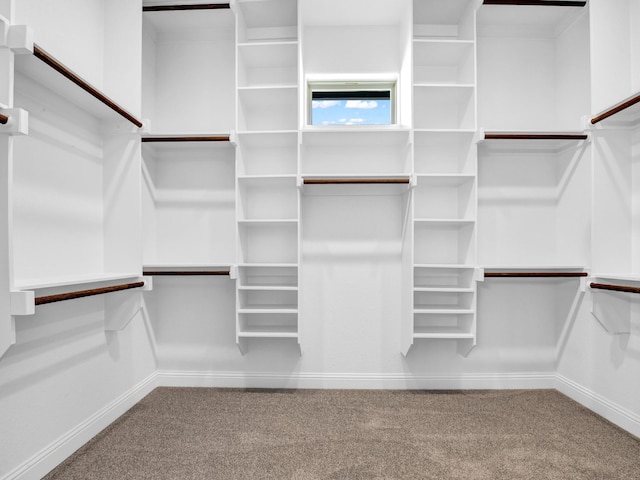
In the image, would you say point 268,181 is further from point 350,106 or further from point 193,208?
point 350,106

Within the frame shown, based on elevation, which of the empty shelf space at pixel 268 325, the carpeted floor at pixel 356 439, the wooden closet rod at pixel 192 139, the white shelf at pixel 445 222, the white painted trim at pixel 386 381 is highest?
the wooden closet rod at pixel 192 139

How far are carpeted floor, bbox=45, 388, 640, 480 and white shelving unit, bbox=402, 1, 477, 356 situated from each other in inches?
20.1

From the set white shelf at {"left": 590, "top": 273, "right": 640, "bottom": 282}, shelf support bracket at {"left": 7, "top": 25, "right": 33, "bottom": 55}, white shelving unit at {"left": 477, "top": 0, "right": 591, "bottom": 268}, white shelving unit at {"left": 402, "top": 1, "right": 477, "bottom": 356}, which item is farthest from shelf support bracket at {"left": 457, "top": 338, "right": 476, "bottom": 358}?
shelf support bracket at {"left": 7, "top": 25, "right": 33, "bottom": 55}

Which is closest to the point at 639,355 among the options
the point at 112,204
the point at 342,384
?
the point at 342,384

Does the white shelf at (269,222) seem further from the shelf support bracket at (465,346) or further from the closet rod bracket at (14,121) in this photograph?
the shelf support bracket at (465,346)

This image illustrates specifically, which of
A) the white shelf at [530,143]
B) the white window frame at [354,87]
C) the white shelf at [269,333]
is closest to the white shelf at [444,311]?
the white shelf at [269,333]

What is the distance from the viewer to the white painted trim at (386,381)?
9.07ft

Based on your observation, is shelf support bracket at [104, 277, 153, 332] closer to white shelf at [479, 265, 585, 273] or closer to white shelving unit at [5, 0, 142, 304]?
white shelving unit at [5, 0, 142, 304]

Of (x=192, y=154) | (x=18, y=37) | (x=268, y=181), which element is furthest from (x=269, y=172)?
(x=18, y=37)

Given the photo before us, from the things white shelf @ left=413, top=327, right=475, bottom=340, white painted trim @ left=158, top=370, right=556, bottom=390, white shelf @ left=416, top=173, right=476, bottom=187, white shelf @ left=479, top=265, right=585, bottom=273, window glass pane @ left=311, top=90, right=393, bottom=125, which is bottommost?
white painted trim @ left=158, top=370, right=556, bottom=390

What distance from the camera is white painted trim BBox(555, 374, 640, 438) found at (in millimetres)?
2107

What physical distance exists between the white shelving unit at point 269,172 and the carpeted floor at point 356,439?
570mm

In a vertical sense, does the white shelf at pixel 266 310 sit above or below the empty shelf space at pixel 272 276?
below

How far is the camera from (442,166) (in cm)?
281
